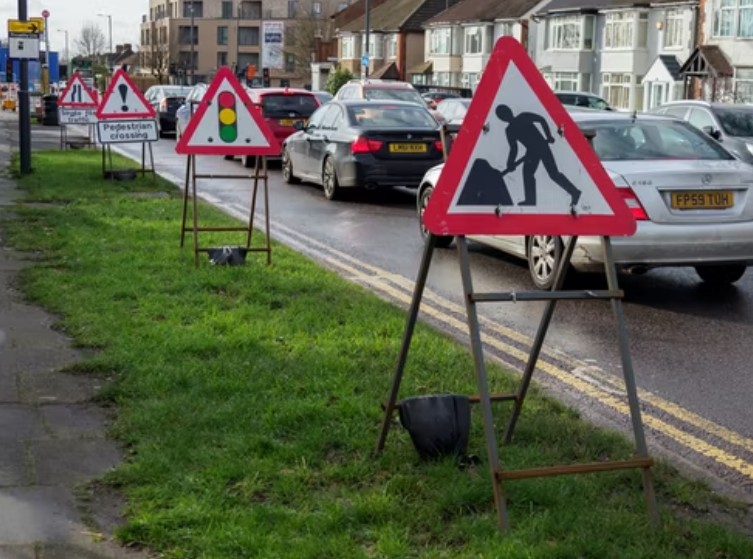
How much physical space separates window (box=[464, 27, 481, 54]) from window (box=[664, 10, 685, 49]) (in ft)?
68.8

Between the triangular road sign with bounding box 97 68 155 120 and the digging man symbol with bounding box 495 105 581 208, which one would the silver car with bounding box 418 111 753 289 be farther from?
the triangular road sign with bounding box 97 68 155 120

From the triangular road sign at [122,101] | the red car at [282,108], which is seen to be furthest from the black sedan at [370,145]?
the red car at [282,108]

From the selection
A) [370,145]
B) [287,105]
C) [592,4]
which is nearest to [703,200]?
[370,145]

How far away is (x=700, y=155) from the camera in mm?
10281

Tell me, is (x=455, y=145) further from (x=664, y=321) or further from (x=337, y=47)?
(x=337, y=47)

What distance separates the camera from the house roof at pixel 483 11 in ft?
235

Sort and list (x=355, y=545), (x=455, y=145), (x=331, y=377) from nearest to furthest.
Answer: (x=355, y=545), (x=455, y=145), (x=331, y=377)

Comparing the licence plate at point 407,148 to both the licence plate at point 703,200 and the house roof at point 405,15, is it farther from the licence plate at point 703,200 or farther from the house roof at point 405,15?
Answer: the house roof at point 405,15

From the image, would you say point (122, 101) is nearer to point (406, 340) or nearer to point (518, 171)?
point (406, 340)

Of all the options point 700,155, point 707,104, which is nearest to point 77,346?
point 700,155

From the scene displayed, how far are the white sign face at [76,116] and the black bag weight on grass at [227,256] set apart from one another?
575 inches

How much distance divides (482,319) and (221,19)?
13244 centimetres

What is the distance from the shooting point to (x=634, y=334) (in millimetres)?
8500

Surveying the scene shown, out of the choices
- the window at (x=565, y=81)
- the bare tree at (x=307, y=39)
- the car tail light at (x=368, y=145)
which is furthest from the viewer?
the bare tree at (x=307, y=39)
